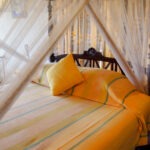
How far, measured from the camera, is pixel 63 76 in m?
2.41

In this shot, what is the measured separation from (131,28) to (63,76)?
942mm

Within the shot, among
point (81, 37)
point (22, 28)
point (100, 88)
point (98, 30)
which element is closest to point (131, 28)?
point (98, 30)

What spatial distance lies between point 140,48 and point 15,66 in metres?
1.32

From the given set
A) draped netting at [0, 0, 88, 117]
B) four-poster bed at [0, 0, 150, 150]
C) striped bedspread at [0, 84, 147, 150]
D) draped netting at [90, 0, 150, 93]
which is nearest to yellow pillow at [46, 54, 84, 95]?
four-poster bed at [0, 0, 150, 150]

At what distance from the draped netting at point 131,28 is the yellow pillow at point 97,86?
28 cm

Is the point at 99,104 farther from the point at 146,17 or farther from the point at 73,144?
the point at 146,17

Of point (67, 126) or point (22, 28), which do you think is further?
point (22, 28)

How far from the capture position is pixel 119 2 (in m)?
2.04

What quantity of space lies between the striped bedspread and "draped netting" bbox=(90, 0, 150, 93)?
597 mm

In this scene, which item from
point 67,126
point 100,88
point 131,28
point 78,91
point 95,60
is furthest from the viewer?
point 95,60

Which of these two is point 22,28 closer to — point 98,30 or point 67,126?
point 98,30

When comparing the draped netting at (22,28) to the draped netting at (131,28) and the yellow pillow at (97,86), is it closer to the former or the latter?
the draped netting at (131,28)

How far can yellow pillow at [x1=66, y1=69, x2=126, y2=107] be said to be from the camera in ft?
7.06

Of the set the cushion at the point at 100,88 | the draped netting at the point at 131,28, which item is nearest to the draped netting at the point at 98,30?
the draped netting at the point at 131,28
